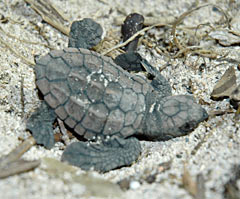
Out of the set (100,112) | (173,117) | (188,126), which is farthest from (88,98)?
(188,126)

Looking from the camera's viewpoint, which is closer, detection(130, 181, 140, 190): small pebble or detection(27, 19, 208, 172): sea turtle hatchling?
detection(130, 181, 140, 190): small pebble

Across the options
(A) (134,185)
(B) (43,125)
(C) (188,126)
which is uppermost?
A: (C) (188,126)

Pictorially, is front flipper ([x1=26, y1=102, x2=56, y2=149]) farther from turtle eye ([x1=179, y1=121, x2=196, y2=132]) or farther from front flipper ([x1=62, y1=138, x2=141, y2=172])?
turtle eye ([x1=179, y1=121, x2=196, y2=132])

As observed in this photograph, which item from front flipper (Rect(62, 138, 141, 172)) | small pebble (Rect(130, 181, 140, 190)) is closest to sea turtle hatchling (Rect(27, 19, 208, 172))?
front flipper (Rect(62, 138, 141, 172))

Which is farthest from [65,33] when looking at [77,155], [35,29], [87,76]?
[77,155]

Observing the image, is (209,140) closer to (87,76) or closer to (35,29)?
(87,76)

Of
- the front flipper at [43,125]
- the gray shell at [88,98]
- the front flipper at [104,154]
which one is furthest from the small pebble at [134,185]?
the front flipper at [43,125]

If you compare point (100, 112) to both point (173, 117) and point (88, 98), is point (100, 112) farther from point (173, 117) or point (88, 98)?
point (173, 117)

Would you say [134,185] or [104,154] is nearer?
[134,185]
